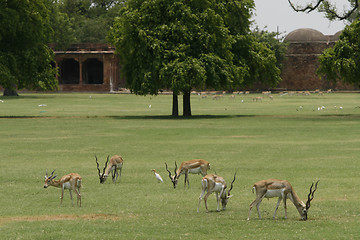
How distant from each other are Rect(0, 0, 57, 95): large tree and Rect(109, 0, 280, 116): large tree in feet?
18.2

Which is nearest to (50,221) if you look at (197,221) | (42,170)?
(197,221)

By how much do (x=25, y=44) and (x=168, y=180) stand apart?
34.5 m

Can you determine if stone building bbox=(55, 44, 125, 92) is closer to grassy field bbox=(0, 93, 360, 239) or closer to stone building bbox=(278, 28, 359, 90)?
stone building bbox=(278, 28, 359, 90)

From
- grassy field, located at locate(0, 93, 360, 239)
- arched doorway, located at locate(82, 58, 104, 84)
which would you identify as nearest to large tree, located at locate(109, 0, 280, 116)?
grassy field, located at locate(0, 93, 360, 239)

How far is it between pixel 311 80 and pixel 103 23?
38.8m

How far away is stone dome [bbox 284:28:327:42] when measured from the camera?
132 m

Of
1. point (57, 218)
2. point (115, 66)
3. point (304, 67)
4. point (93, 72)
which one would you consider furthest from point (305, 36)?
point (57, 218)

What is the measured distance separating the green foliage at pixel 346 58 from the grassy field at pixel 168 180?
1020 cm

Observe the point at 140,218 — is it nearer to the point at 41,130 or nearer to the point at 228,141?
the point at 228,141

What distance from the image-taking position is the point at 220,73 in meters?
51.1

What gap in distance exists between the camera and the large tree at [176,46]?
49469 millimetres

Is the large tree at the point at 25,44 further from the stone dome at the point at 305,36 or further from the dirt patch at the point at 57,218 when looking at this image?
the stone dome at the point at 305,36

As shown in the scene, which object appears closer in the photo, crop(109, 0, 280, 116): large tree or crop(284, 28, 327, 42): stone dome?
crop(109, 0, 280, 116): large tree

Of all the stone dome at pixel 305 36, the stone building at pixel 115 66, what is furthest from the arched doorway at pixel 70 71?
the stone dome at pixel 305 36
